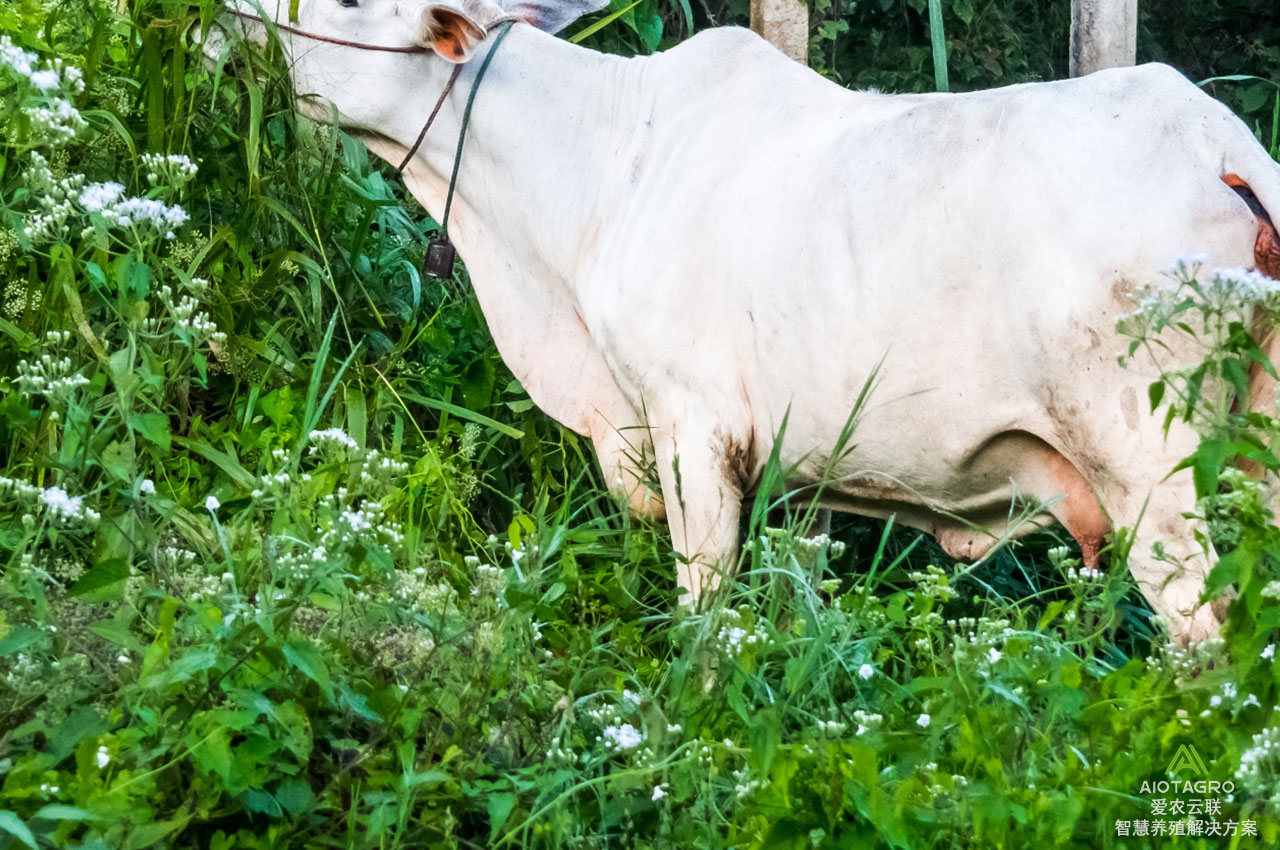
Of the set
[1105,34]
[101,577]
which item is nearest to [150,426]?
[101,577]

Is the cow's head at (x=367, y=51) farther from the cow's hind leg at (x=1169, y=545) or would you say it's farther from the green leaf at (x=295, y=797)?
the green leaf at (x=295, y=797)

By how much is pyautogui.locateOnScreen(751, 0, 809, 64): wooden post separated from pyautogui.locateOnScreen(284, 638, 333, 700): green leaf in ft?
8.74

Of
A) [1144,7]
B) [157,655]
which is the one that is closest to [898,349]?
[157,655]

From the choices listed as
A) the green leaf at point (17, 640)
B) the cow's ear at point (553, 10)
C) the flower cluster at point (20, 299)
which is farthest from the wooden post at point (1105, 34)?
the green leaf at point (17, 640)

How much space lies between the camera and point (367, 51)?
3.50 metres

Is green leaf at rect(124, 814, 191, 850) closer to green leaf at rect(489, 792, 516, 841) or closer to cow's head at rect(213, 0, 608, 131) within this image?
green leaf at rect(489, 792, 516, 841)

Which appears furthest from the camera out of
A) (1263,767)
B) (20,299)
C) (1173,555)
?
(20,299)

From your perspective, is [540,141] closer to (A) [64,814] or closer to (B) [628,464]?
(B) [628,464]

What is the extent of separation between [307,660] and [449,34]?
202 centimetres

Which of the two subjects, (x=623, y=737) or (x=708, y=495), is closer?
(x=623, y=737)

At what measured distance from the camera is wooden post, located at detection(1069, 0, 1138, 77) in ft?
13.3

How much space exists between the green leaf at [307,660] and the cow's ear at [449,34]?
1.92 metres

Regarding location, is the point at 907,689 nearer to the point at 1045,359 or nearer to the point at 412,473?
the point at 1045,359

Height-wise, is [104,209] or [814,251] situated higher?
[104,209]
